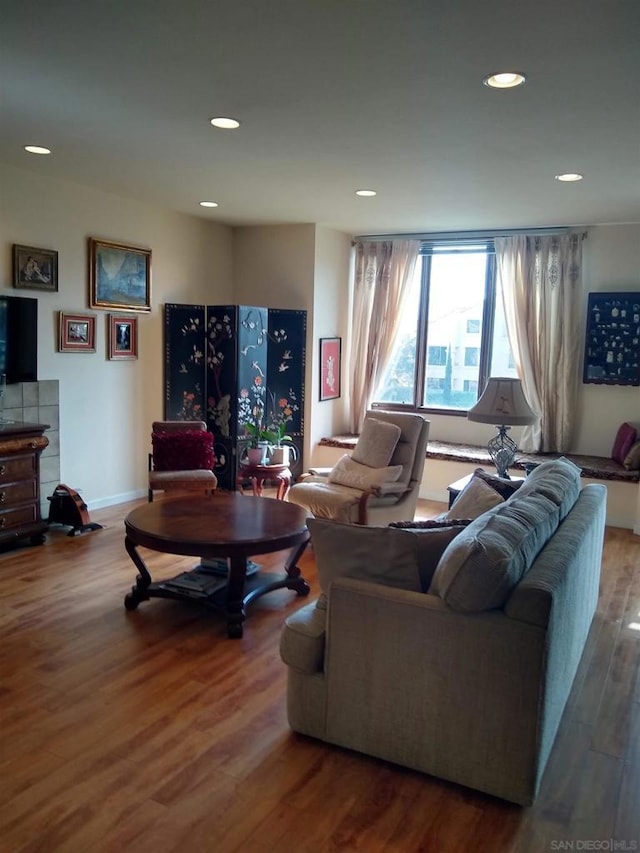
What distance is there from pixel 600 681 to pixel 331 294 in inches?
187

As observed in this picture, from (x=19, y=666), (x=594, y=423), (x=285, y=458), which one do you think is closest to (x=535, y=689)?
(x=19, y=666)

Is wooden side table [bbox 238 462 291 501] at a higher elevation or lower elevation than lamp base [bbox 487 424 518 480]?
lower

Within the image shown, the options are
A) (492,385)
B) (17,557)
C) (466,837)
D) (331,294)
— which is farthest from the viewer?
(331,294)

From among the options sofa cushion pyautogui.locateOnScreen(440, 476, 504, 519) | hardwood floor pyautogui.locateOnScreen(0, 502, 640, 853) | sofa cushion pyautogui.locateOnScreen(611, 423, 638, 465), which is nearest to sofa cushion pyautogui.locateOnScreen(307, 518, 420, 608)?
hardwood floor pyautogui.locateOnScreen(0, 502, 640, 853)

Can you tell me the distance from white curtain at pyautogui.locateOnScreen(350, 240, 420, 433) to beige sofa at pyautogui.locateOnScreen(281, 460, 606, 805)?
4.48 metres

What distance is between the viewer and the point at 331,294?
6855mm

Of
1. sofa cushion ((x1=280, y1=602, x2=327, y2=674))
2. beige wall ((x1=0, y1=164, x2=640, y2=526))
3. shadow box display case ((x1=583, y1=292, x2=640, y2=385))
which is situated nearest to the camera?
sofa cushion ((x1=280, y1=602, x2=327, y2=674))

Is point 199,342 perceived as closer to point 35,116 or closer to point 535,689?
point 35,116

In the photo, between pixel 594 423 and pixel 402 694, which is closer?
pixel 402 694

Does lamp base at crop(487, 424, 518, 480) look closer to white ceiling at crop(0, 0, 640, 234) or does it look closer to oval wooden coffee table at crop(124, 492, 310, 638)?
oval wooden coffee table at crop(124, 492, 310, 638)

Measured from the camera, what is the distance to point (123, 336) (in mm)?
5695

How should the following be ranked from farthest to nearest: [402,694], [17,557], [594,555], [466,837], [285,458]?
[285,458] → [17,557] → [594,555] → [402,694] → [466,837]

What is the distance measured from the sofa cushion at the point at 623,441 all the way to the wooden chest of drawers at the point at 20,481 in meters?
4.68

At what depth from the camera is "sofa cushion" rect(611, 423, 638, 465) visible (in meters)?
5.71
